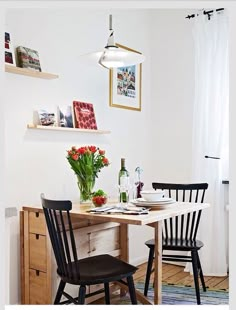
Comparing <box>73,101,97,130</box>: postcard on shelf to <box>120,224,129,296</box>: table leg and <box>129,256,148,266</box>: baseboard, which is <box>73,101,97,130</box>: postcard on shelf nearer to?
<box>120,224,129,296</box>: table leg

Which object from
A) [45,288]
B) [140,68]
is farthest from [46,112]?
[140,68]

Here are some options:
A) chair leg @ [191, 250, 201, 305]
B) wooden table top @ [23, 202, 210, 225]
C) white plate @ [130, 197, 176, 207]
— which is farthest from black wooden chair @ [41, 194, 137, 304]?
chair leg @ [191, 250, 201, 305]

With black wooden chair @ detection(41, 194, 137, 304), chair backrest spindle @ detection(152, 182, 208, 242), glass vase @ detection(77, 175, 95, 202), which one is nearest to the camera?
black wooden chair @ detection(41, 194, 137, 304)

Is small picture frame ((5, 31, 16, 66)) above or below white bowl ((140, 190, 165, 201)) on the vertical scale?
above

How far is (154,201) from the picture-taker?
2.73 meters

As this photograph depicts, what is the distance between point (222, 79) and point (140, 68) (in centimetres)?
89

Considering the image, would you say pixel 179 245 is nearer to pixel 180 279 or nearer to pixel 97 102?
pixel 180 279

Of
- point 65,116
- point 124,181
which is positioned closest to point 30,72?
point 65,116

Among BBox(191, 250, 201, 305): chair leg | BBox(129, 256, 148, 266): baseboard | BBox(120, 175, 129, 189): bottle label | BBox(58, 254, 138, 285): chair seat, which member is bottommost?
BBox(129, 256, 148, 266): baseboard

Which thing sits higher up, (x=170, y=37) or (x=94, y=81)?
(x=170, y=37)

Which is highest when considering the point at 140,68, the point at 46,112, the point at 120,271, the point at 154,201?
the point at 140,68

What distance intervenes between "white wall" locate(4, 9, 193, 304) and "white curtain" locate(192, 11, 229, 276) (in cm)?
32

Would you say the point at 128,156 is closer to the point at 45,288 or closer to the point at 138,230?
the point at 138,230

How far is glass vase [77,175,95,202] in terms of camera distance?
2986 mm
